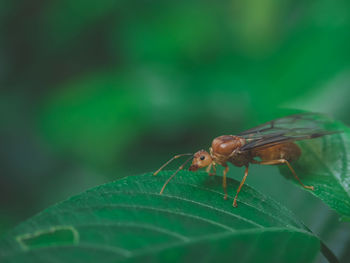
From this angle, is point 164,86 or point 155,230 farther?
point 164,86

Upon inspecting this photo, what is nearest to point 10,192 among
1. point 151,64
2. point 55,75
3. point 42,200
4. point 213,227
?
point 42,200

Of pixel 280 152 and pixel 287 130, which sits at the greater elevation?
pixel 287 130

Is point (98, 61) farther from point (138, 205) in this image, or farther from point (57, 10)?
point (138, 205)

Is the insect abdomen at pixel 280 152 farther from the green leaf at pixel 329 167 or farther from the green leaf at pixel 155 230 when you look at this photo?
the green leaf at pixel 155 230

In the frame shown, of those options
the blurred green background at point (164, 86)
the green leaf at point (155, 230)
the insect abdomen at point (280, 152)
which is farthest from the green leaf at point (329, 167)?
the blurred green background at point (164, 86)

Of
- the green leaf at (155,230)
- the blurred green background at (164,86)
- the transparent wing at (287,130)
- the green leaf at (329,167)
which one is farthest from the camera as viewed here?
the blurred green background at (164,86)

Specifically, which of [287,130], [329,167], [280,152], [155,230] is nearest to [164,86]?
[287,130]

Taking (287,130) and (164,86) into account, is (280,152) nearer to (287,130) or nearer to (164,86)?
(287,130)

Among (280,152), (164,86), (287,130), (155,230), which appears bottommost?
(155,230)
